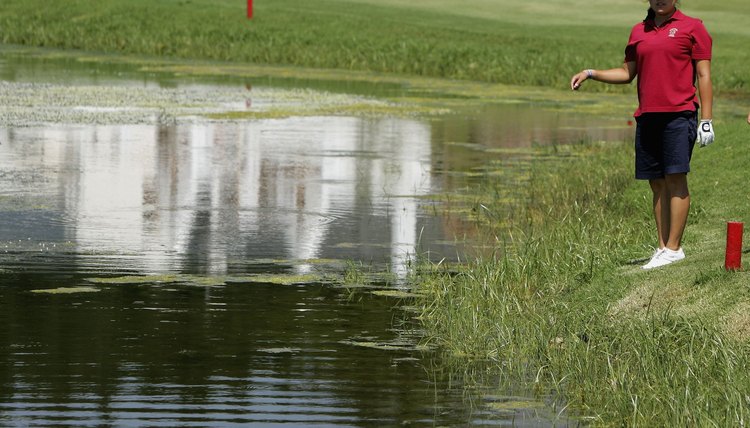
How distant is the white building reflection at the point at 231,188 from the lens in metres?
13.2

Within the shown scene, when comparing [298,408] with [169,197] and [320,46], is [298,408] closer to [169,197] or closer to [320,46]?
[169,197]

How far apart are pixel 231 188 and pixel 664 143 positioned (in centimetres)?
757

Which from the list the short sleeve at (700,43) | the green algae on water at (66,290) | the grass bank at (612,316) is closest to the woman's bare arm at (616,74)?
the short sleeve at (700,43)

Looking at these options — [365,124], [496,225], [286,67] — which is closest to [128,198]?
[496,225]

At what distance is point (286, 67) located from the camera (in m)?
41.1

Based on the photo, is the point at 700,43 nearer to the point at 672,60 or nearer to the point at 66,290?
the point at 672,60

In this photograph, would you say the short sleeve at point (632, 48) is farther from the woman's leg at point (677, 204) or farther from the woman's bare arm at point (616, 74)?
the woman's leg at point (677, 204)

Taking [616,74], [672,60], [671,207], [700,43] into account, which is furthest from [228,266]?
[700,43]

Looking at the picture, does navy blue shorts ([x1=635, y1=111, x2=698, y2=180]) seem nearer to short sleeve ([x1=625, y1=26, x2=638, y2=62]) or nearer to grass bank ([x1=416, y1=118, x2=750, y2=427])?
short sleeve ([x1=625, y1=26, x2=638, y2=62])

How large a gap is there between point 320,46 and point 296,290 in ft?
104

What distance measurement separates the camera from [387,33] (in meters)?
44.1

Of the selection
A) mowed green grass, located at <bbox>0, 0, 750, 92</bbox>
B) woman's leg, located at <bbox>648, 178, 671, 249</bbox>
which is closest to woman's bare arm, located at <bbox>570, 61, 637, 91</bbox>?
woman's leg, located at <bbox>648, 178, 671, 249</bbox>

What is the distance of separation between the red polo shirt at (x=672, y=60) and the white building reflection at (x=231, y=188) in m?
2.67

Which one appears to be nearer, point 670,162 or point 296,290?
point 670,162
